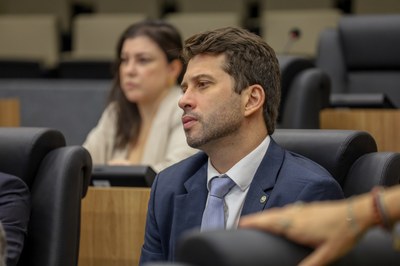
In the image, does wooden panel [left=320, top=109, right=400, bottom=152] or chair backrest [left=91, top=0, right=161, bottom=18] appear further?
chair backrest [left=91, top=0, right=161, bottom=18]

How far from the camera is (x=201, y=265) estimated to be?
1.13 metres

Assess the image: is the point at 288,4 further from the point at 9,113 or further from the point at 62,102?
the point at 9,113

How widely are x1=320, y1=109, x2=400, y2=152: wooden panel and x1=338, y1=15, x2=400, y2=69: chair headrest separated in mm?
971

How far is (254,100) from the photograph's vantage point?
203 centimetres

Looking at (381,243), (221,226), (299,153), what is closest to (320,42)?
(299,153)

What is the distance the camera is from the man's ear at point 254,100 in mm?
2027

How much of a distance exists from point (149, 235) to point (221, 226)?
20cm

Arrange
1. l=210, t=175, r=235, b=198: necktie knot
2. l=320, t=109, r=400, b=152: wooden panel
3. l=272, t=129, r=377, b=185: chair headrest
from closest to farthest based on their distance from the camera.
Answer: l=210, t=175, r=235, b=198: necktie knot, l=272, t=129, r=377, b=185: chair headrest, l=320, t=109, r=400, b=152: wooden panel

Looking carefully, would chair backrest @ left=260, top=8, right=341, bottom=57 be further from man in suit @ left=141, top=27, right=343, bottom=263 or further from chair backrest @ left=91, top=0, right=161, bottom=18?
man in suit @ left=141, top=27, right=343, bottom=263

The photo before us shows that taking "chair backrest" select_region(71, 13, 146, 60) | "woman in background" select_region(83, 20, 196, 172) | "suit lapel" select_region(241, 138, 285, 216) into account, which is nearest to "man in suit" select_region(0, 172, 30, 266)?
"suit lapel" select_region(241, 138, 285, 216)

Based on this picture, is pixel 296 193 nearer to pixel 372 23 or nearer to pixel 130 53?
pixel 130 53

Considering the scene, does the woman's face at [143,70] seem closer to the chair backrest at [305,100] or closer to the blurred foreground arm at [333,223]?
the chair backrest at [305,100]

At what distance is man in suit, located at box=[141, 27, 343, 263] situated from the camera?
1.97 meters

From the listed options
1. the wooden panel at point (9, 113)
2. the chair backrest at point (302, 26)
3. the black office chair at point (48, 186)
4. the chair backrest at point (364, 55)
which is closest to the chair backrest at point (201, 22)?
the chair backrest at point (302, 26)
